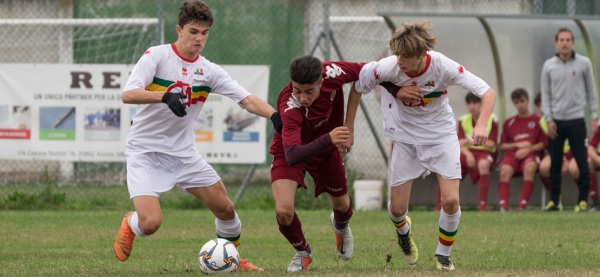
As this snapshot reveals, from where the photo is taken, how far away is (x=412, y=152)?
277 inches

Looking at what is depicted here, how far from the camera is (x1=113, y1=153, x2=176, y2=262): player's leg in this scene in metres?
6.21

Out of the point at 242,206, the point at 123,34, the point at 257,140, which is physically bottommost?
the point at 242,206

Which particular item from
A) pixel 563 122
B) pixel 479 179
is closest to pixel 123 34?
pixel 479 179

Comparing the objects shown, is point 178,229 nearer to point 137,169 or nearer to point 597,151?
point 137,169

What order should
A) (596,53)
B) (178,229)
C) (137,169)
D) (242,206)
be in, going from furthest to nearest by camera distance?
(596,53)
(242,206)
(178,229)
(137,169)

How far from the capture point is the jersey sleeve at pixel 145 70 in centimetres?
613

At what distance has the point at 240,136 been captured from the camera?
11914mm

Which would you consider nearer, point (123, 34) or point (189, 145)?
point (189, 145)

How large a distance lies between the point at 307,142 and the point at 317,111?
27cm

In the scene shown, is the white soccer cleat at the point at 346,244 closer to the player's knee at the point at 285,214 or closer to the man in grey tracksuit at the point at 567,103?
the player's knee at the point at 285,214

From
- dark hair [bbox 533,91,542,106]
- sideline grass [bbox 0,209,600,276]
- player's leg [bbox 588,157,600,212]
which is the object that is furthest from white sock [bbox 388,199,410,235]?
dark hair [bbox 533,91,542,106]

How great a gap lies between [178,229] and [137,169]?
3.59 meters

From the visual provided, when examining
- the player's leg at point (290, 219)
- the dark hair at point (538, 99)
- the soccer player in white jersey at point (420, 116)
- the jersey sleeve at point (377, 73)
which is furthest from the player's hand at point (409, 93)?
the dark hair at point (538, 99)

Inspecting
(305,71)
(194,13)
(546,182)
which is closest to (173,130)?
(194,13)
